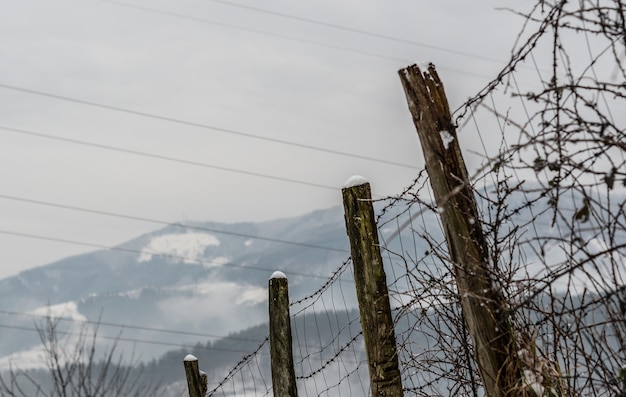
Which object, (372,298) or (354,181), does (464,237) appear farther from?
(354,181)

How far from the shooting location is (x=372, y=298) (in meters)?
4.12

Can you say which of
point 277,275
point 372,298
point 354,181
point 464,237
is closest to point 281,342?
point 277,275

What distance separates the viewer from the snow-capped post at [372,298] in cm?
409

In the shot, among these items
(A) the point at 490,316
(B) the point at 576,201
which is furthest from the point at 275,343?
(B) the point at 576,201

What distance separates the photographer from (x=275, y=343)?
5375 mm

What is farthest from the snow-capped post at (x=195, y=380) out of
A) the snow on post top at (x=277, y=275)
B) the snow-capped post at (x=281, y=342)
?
the snow on post top at (x=277, y=275)

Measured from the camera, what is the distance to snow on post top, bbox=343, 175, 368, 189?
427 centimetres

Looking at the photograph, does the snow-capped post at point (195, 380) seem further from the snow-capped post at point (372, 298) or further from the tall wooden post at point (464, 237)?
the tall wooden post at point (464, 237)

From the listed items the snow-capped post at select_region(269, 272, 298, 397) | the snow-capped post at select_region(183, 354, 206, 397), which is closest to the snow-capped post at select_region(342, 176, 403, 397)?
the snow-capped post at select_region(269, 272, 298, 397)

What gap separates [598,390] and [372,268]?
1.33 meters

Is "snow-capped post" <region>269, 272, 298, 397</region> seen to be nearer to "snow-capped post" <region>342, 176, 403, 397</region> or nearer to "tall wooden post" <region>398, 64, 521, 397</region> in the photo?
"snow-capped post" <region>342, 176, 403, 397</region>

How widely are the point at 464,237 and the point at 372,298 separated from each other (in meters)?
0.97

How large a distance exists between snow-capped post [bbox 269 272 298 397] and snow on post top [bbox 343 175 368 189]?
4.32 feet

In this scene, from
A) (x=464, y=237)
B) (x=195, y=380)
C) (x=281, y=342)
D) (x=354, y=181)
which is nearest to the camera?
(x=464, y=237)
